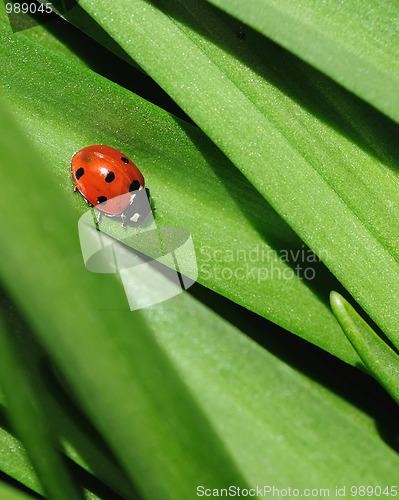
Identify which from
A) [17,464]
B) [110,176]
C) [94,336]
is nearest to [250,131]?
[110,176]

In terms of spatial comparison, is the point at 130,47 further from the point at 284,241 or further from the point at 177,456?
the point at 177,456

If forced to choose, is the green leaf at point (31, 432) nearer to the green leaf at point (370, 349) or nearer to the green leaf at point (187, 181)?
the green leaf at point (187, 181)

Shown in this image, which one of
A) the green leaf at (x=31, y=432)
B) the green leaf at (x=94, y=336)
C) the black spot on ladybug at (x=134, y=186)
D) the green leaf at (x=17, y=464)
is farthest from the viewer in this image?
the black spot on ladybug at (x=134, y=186)

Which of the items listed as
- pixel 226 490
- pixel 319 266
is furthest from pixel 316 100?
pixel 226 490

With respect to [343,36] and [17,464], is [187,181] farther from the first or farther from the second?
[17,464]

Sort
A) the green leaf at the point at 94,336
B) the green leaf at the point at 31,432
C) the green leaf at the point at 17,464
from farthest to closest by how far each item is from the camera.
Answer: the green leaf at the point at 17,464 → the green leaf at the point at 31,432 → the green leaf at the point at 94,336

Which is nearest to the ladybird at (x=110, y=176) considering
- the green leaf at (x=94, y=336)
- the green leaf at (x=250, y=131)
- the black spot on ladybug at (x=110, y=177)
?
the black spot on ladybug at (x=110, y=177)
